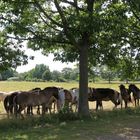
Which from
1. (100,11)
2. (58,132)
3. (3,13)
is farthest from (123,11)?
(58,132)

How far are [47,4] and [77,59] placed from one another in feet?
13.3

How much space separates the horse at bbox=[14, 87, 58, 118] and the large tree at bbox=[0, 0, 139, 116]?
1.81 m

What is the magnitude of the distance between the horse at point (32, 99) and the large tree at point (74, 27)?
71.4 inches

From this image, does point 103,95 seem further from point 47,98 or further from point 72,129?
point 72,129

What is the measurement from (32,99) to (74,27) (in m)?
4.20

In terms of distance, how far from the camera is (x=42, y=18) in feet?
73.3

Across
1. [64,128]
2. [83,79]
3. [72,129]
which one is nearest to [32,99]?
[83,79]

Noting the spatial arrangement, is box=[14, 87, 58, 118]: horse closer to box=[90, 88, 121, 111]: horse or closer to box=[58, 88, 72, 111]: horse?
box=[58, 88, 72, 111]: horse

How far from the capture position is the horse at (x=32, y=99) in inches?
799

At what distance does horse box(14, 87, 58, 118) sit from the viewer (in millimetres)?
20297

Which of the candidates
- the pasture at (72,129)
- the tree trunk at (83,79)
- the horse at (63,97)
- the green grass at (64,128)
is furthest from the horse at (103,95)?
the pasture at (72,129)

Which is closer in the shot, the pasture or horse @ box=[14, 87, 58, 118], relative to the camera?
the pasture

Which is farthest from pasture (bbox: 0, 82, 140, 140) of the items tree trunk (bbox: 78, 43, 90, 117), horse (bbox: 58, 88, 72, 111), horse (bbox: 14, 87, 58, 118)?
horse (bbox: 58, 88, 72, 111)

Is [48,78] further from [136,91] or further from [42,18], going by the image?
[42,18]
